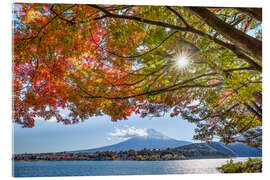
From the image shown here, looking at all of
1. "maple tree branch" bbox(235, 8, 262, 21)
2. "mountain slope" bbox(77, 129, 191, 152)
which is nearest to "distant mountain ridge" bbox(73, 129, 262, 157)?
"mountain slope" bbox(77, 129, 191, 152)

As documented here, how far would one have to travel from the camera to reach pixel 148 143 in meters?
2.10

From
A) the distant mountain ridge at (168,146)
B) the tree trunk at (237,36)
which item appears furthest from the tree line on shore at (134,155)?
the tree trunk at (237,36)

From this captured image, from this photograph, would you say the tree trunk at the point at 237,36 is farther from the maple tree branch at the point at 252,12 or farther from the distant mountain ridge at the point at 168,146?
the distant mountain ridge at the point at 168,146

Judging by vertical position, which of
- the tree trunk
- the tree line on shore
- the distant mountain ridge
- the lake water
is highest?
the tree trunk

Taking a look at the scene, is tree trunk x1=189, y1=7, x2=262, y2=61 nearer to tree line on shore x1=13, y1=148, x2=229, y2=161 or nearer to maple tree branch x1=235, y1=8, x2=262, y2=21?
maple tree branch x1=235, y1=8, x2=262, y2=21

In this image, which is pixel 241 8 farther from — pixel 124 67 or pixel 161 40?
pixel 124 67

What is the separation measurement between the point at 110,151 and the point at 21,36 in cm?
144

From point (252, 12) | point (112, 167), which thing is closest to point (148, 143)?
point (112, 167)

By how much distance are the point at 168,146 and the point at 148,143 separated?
244 millimetres

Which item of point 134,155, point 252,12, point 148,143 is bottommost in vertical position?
point 134,155

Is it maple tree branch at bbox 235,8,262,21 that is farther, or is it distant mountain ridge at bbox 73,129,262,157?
distant mountain ridge at bbox 73,129,262,157

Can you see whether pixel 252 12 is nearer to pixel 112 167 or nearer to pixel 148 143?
pixel 148 143

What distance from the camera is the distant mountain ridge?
212cm

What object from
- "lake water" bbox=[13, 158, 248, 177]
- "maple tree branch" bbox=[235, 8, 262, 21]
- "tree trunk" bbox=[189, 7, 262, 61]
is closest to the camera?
"tree trunk" bbox=[189, 7, 262, 61]
